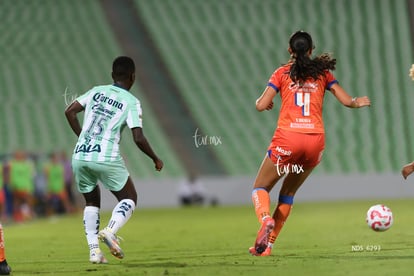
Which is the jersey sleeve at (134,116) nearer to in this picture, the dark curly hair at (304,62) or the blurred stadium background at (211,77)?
the dark curly hair at (304,62)

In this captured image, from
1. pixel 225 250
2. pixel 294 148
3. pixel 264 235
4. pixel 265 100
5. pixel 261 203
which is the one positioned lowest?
pixel 225 250

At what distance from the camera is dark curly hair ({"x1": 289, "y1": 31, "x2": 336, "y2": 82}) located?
8.92m

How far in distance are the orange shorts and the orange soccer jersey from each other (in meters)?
0.06

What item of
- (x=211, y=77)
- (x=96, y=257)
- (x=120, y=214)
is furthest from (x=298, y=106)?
(x=211, y=77)

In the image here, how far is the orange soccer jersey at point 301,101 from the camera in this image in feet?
29.4

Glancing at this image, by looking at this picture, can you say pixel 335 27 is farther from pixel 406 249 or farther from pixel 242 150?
pixel 406 249

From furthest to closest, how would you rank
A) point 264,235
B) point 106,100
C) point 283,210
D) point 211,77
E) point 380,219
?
point 211,77 < point 380,219 < point 283,210 < point 106,100 < point 264,235

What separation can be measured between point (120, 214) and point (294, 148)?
1.85m

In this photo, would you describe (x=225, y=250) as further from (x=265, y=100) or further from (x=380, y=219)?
(x=265, y=100)

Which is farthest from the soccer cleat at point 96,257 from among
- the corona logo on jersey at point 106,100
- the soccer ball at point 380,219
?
the soccer ball at point 380,219

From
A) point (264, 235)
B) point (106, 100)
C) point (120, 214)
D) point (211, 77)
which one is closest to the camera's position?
point (264, 235)

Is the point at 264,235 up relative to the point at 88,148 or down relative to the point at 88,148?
down

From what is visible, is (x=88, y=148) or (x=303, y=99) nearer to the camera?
(x=88, y=148)

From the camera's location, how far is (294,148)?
889 centimetres
